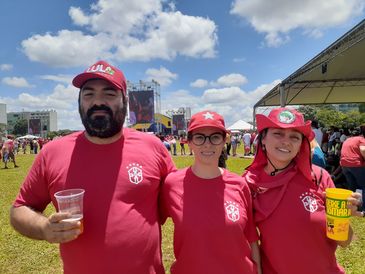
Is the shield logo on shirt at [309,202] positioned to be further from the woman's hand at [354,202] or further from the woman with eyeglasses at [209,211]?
the woman with eyeglasses at [209,211]

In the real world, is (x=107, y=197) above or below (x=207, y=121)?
below

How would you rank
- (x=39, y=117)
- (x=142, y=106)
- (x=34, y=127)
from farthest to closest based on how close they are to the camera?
1. (x=39, y=117)
2. (x=34, y=127)
3. (x=142, y=106)

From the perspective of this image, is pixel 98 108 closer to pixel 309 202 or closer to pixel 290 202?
pixel 290 202

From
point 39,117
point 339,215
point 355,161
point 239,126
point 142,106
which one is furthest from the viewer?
point 39,117

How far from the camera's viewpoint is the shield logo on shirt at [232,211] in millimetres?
2154

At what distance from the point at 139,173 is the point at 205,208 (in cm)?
49

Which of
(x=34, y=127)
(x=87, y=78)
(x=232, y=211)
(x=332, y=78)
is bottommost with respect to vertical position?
(x=232, y=211)

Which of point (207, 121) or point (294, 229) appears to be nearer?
point (294, 229)

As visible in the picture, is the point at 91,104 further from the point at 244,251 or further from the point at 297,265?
the point at 297,265

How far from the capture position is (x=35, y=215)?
79.7 inches

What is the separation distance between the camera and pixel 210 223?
2131mm

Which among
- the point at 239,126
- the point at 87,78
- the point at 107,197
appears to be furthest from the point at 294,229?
the point at 239,126

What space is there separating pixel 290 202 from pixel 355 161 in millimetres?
5417

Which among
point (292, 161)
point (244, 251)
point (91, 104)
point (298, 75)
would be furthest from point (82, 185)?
point (298, 75)
